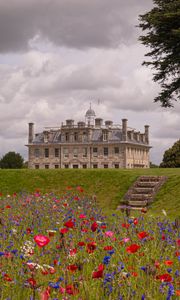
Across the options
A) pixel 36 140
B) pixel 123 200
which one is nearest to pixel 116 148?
A: pixel 36 140

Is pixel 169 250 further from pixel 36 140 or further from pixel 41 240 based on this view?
pixel 36 140

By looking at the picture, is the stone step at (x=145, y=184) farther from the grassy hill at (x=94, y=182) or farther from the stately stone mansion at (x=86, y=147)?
the stately stone mansion at (x=86, y=147)

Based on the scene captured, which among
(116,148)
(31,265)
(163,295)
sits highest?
(116,148)

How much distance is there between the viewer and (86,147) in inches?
3457

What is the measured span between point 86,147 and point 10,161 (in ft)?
49.2

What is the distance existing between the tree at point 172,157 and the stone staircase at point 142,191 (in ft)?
110

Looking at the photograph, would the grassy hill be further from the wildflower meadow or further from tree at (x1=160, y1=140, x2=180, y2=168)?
tree at (x1=160, y1=140, x2=180, y2=168)

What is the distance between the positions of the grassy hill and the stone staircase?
12.7 inches

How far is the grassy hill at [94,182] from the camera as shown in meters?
20.0

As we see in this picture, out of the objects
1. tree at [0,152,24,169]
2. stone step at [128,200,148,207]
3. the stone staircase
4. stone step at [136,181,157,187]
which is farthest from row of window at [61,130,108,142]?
stone step at [128,200,148,207]

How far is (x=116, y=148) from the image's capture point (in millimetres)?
86062

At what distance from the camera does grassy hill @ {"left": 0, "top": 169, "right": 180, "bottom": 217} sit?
20011 millimetres

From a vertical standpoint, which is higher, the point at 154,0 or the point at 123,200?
the point at 154,0

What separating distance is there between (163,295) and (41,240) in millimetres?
1479
